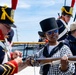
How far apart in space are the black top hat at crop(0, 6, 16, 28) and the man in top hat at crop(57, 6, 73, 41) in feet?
9.50

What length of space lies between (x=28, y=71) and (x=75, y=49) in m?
4.49

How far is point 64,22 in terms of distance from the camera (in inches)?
293

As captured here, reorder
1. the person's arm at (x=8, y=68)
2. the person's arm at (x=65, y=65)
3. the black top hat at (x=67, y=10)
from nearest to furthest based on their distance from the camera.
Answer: the person's arm at (x=8, y=68)
the person's arm at (x=65, y=65)
the black top hat at (x=67, y=10)

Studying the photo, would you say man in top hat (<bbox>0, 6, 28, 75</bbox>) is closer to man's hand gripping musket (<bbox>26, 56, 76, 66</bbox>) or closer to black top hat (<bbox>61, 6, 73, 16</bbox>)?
man's hand gripping musket (<bbox>26, 56, 76, 66</bbox>)

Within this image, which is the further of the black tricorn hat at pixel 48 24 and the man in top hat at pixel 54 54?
the black tricorn hat at pixel 48 24

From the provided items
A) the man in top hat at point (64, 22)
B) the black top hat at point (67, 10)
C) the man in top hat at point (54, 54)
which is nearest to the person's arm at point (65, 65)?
the man in top hat at point (54, 54)

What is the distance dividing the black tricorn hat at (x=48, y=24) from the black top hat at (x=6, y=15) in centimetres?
96

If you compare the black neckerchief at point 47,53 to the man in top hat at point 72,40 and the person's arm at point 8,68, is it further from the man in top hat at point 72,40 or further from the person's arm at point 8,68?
the person's arm at point 8,68

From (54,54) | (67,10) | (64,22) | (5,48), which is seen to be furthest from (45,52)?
(67,10)

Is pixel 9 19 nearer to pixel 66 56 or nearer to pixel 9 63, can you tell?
pixel 9 63

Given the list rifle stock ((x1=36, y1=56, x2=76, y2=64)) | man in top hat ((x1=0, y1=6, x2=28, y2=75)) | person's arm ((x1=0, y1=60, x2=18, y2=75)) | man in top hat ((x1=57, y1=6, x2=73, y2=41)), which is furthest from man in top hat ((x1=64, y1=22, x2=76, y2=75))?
man in top hat ((x1=57, y1=6, x2=73, y2=41))

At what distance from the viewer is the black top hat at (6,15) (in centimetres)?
415

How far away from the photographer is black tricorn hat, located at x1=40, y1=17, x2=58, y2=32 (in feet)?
16.8

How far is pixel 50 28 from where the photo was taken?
5105 millimetres
